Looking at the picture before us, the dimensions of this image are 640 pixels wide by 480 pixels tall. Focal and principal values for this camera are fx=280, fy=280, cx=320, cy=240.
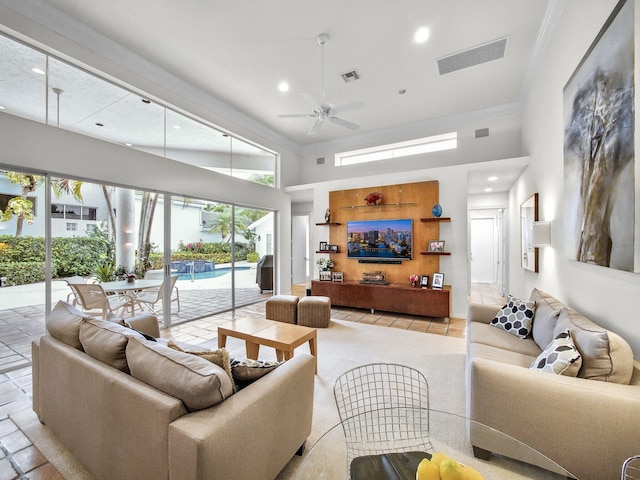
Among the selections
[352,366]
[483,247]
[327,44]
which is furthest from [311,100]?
[483,247]

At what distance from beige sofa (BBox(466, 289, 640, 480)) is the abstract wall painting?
0.56m

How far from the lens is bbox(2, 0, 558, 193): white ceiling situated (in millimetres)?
2939

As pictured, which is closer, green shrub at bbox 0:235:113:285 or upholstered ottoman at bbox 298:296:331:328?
green shrub at bbox 0:235:113:285

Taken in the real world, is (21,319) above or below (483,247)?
below

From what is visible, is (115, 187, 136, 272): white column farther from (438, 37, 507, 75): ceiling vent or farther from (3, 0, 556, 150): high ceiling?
(438, 37, 507, 75): ceiling vent

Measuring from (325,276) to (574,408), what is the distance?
15.1ft

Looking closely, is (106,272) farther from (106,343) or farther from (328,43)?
(328,43)

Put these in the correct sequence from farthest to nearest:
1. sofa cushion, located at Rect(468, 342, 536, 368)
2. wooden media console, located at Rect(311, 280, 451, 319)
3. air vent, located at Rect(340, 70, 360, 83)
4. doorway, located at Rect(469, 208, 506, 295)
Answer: doorway, located at Rect(469, 208, 506, 295), wooden media console, located at Rect(311, 280, 451, 319), air vent, located at Rect(340, 70, 360, 83), sofa cushion, located at Rect(468, 342, 536, 368)

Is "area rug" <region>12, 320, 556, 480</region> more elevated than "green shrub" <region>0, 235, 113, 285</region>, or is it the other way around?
"green shrub" <region>0, 235, 113, 285</region>

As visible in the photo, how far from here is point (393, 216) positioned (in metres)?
5.46

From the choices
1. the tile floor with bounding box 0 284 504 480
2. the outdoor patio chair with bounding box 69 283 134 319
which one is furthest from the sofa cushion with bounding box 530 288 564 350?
the outdoor patio chair with bounding box 69 283 134 319

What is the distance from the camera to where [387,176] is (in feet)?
17.9

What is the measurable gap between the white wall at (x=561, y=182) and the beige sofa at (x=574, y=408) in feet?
1.06

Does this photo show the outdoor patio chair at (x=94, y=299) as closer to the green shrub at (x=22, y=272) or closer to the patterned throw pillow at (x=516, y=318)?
the green shrub at (x=22, y=272)
